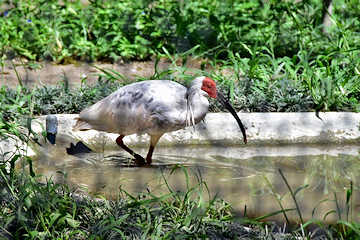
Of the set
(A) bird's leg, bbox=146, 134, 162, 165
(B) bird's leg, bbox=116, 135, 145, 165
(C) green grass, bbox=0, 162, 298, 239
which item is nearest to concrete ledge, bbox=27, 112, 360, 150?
(B) bird's leg, bbox=116, 135, 145, 165

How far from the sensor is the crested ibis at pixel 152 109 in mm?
4570

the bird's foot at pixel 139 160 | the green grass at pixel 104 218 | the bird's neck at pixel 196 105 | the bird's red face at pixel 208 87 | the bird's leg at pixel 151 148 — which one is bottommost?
the bird's foot at pixel 139 160

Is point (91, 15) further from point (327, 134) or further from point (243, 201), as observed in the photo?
point (243, 201)

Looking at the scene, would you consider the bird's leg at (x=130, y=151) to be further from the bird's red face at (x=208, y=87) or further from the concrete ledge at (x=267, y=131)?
the bird's red face at (x=208, y=87)

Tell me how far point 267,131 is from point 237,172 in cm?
62

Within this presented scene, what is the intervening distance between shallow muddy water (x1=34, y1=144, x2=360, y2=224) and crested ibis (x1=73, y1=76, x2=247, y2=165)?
0.73 ft

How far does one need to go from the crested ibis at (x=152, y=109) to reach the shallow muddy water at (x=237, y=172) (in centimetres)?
22

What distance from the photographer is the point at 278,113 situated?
521 cm

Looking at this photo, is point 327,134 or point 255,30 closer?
point 327,134

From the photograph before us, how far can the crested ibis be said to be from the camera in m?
4.57

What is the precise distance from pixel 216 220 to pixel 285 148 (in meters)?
1.89

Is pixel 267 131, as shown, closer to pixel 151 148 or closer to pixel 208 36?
pixel 151 148

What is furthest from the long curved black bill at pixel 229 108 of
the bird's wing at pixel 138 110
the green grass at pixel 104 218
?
the green grass at pixel 104 218

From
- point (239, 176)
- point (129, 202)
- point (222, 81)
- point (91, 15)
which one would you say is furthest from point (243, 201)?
point (91, 15)
